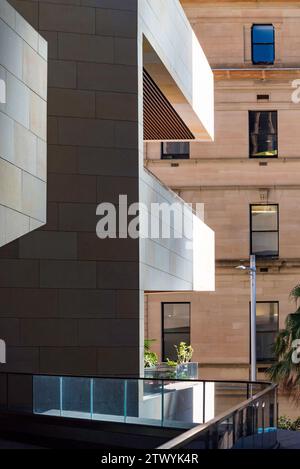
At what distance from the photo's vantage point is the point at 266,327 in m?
46.9

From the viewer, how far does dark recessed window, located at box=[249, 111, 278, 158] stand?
47062 mm

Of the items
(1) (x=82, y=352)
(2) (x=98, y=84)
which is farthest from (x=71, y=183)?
(1) (x=82, y=352)

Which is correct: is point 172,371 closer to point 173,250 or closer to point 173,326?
point 173,250

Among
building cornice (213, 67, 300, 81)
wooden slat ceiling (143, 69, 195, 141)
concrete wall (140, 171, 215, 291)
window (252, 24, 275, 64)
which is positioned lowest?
concrete wall (140, 171, 215, 291)

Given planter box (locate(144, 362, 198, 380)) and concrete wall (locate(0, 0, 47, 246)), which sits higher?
concrete wall (locate(0, 0, 47, 246))

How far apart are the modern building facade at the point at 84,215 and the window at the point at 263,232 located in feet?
77.3

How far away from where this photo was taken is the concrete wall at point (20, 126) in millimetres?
15836

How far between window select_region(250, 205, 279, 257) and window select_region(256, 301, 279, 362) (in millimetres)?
2487

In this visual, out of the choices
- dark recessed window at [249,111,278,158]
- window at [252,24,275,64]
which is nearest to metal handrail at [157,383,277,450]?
dark recessed window at [249,111,278,158]

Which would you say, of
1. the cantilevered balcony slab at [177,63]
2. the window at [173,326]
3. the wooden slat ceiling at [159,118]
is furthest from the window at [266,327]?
the cantilevered balcony slab at [177,63]

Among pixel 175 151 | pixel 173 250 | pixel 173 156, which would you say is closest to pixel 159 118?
pixel 173 250

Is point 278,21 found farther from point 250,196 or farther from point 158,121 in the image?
point 158,121

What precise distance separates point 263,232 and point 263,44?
29.2 feet

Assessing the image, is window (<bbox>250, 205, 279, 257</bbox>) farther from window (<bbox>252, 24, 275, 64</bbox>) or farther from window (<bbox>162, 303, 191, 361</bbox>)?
window (<bbox>252, 24, 275, 64</bbox>)
